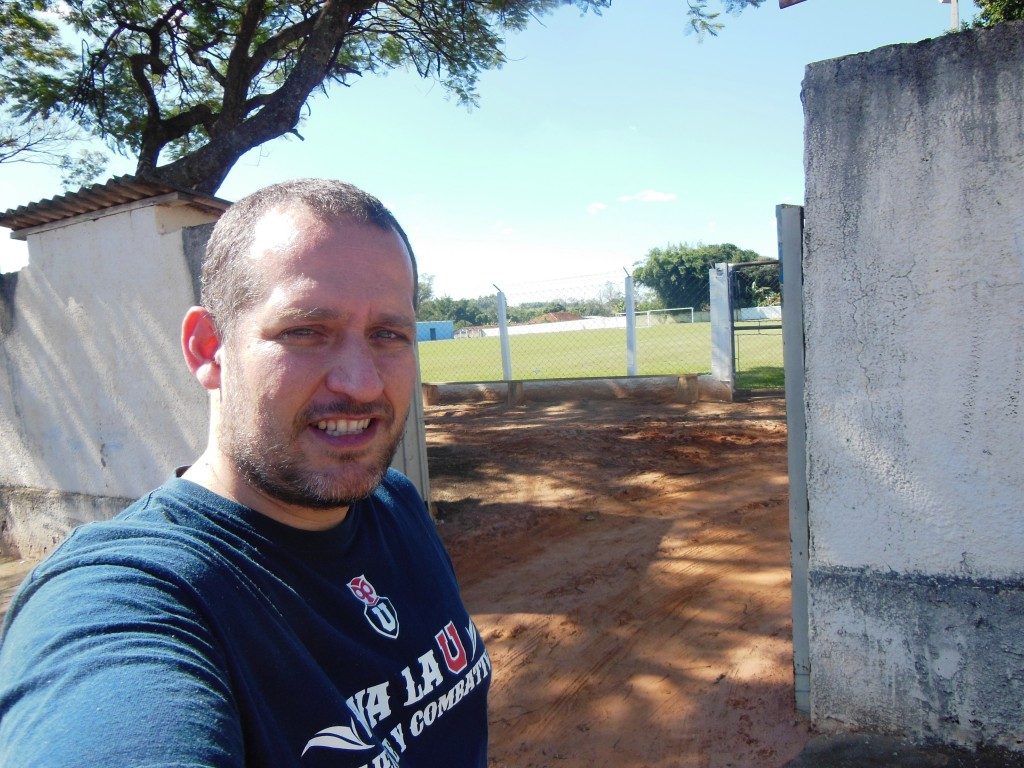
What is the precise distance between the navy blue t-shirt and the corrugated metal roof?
4432mm

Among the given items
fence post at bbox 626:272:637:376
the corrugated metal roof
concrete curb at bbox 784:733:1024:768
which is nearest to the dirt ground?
concrete curb at bbox 784:733:1024:768

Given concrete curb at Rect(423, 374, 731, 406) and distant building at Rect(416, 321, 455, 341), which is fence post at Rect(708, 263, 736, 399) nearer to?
concrete curb at Rect(423, 374, 731, 406)

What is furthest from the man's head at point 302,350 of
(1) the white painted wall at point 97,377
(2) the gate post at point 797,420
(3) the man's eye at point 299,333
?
(1) the white painted wall at point 97,377

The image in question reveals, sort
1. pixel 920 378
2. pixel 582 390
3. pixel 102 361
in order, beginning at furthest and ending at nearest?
pixel 582 390 < pixel 102 361 < pixel 920 378

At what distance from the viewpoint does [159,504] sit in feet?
3.58

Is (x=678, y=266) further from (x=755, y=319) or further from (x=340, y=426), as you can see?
(x=340, y=426)

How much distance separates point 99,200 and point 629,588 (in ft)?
15.2

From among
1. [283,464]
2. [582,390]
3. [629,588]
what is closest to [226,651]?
[283,464]

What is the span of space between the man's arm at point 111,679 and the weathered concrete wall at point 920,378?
8.52 feet

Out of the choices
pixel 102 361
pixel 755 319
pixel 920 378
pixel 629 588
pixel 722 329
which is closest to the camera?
pixel 920 378

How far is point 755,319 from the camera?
14.6 m

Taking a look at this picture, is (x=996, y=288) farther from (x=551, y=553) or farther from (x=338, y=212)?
(x=551, y=553)

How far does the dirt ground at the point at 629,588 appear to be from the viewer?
3.22m

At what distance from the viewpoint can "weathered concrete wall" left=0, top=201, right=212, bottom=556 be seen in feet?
17.0
